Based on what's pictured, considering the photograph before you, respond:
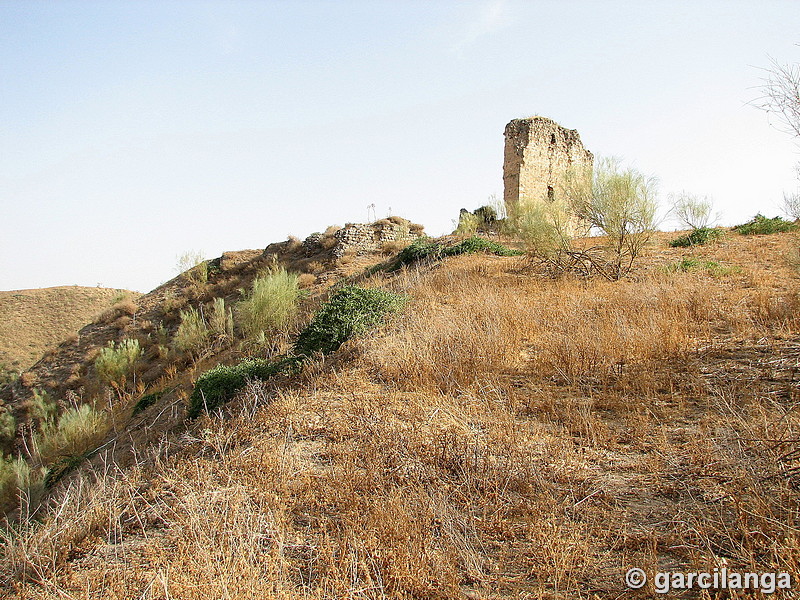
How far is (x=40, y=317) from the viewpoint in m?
32.8

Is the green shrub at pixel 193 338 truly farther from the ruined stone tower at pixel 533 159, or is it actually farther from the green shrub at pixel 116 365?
the ruined stone tower at pixel 533 159

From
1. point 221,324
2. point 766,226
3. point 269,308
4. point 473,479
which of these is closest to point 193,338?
point 221,324

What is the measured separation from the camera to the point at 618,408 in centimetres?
419

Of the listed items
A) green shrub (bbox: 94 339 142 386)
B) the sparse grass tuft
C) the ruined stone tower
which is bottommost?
the sparse grass tuft

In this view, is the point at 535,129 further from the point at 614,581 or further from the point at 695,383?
the point at 614,581

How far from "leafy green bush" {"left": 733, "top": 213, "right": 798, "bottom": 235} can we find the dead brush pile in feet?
33.3

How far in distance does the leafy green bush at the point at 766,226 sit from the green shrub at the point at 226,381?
14213mm

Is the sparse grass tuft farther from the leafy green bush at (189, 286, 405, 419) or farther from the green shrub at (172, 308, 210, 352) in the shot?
the leafy green bush at (189, 286, 405, 419)

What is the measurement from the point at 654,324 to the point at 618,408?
179 centimetres

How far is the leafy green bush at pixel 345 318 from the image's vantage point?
22.8 ft

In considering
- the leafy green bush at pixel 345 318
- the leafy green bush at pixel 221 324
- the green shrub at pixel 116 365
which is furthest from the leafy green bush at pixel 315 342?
the green shrub at pixel 116 365

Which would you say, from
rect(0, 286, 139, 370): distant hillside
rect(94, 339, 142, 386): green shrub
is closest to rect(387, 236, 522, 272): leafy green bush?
rect(94, 339, 142, 386): green shrub

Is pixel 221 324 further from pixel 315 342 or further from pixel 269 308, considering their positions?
pixel 315 342

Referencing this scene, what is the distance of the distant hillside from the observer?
29109 mm
